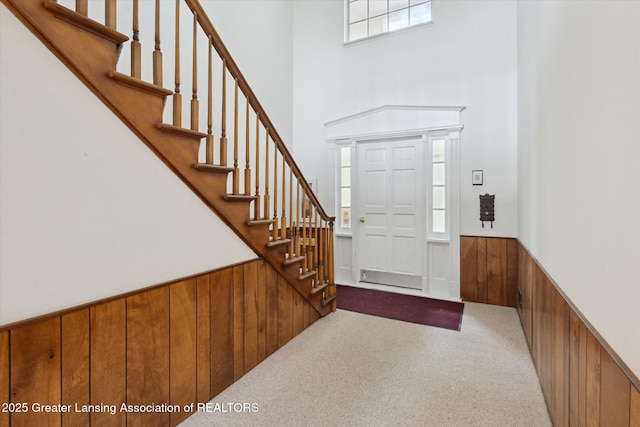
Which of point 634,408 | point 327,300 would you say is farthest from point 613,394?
point 327,300

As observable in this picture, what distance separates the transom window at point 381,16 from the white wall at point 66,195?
405 cm

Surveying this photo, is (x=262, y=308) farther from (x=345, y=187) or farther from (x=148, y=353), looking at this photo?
(x=345, y=187)

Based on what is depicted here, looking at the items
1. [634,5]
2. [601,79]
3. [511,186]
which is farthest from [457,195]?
[634,5]

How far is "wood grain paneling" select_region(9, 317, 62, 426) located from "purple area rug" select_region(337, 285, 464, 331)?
2715 millimetres

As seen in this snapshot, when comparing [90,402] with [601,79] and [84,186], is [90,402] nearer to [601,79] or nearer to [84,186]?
[84,186]

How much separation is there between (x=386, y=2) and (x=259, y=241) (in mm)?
4075

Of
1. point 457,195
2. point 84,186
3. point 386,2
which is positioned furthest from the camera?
point 386,2

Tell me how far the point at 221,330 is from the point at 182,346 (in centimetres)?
29

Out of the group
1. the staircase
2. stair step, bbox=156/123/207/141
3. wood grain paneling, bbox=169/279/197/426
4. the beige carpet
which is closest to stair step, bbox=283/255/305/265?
the staircase

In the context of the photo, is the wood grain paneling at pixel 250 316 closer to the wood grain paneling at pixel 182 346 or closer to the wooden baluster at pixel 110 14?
the wood grain paneling at pixel 182 346

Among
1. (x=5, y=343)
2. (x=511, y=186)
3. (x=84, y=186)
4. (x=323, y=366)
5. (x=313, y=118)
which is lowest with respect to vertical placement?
(x=323, y=366)

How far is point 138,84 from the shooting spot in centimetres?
140

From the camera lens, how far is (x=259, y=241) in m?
2.21

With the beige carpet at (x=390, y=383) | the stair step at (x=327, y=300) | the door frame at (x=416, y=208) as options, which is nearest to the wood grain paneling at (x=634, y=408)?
the beige carpet at (x=390, y=383)
